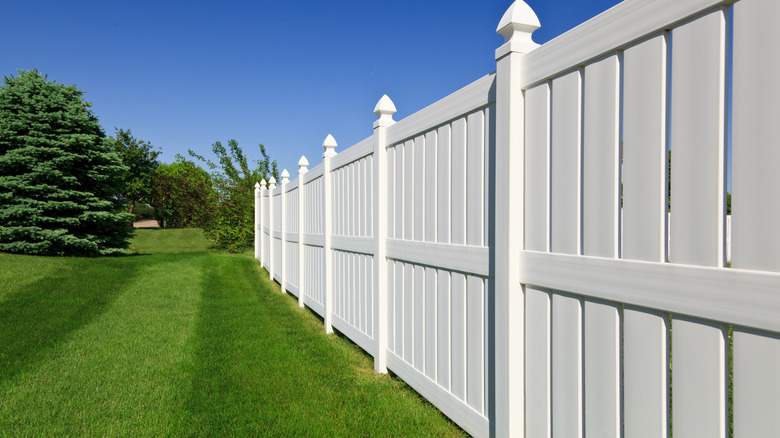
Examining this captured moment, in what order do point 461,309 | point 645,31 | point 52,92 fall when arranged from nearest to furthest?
point 645,31 < point 461,309 < point 52,92

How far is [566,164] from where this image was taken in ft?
6.42

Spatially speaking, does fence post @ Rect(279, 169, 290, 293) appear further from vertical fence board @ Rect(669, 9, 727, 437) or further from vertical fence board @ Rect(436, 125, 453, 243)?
vertical fence board @ Rect(669, 9, 727, 437)

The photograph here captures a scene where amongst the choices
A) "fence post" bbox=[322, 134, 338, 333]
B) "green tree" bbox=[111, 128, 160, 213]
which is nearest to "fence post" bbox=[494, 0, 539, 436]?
"fence post" bbox=[322, 134, 338, 333]

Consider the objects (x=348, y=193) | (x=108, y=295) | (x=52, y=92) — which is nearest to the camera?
(x=348, y=193)

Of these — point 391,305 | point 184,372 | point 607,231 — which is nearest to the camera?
point 607,231

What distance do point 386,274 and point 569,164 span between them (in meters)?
2.26

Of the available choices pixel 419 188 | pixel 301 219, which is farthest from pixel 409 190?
pixel 301 219

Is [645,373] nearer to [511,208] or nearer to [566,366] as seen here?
[566,366]

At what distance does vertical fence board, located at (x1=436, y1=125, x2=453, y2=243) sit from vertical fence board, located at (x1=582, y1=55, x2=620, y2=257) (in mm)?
1136

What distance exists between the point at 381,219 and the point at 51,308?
5.52 m

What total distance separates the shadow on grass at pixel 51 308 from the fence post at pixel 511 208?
4.13m

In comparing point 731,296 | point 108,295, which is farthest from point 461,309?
point 108,295

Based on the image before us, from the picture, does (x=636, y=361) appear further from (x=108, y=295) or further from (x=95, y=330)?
(x=108, y=295)

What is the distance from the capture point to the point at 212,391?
358cm
